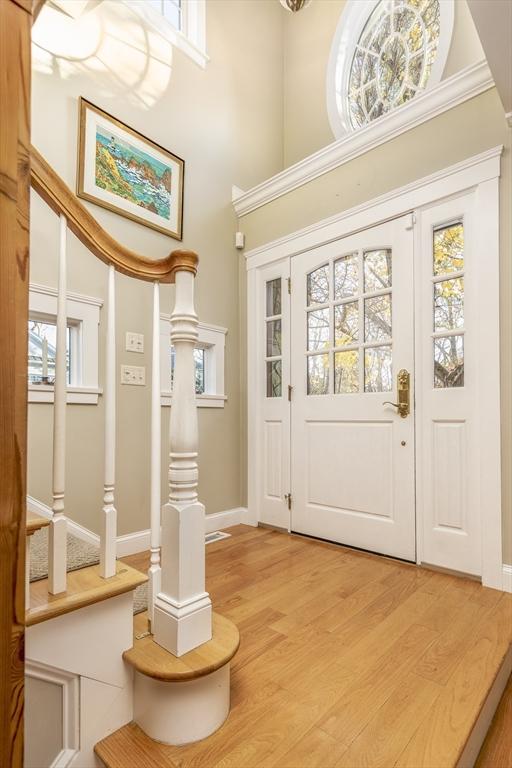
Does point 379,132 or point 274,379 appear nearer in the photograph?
point 379,132

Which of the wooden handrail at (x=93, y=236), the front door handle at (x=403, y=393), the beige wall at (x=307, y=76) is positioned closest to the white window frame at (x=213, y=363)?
the front door handle at (x=403, y=393)

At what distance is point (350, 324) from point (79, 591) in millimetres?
2049

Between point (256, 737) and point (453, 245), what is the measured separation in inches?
88.0

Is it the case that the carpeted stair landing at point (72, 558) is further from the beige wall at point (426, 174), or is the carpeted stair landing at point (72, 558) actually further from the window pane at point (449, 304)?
the window pane at point (449, 304)

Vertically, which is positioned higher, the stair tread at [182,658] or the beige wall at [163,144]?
the beige wall at [163,144]

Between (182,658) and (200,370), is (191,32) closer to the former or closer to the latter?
(200,370)

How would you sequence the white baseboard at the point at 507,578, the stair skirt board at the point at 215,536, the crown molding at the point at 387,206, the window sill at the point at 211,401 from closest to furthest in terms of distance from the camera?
the white baseboard at the point at 507,578 → the crown molding at the point at 387,206 → the stair skirt board at the point at 215,536 → the window sill at the point at 211,401

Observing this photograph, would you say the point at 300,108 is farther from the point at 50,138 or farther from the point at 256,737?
the point at 256,737

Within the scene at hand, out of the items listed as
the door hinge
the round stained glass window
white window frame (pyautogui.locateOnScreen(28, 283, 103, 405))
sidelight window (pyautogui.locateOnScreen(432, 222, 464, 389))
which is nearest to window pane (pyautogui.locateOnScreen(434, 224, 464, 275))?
sidelight window (pyautogui.locateOnScreen(432, 222, 464, 389))

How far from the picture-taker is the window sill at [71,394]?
1.93 meters

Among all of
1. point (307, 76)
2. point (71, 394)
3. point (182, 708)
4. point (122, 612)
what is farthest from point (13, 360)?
point (307, 76)

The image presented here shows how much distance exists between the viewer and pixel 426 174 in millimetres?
2207

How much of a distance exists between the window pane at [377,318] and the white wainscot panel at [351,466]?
525mm

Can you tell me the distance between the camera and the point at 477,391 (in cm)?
199
